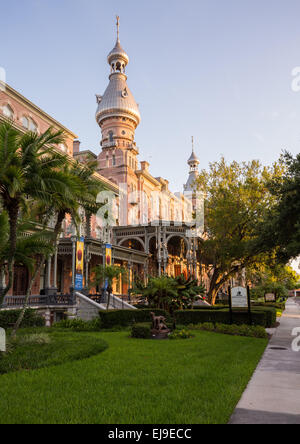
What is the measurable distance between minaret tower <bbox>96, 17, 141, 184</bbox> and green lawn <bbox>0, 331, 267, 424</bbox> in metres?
39.8

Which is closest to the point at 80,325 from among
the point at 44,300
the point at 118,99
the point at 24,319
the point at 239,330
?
the point at 24,319

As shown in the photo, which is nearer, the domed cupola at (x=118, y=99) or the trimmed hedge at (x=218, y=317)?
the trimmed hedge at (x=218, y=317)

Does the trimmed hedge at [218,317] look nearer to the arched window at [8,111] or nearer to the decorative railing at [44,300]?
the decorative railing at [44,300]

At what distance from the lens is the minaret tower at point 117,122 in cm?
4947

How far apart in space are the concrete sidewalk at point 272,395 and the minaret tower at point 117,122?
40133mm

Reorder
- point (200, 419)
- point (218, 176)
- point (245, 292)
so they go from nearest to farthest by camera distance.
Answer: point (200, 419) < point (245, 292) < point (218, 176)

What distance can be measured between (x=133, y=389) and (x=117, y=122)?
51592mm

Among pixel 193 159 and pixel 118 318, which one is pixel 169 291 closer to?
pixel 118 318

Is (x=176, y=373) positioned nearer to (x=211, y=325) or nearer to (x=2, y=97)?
(x=211, y=325)

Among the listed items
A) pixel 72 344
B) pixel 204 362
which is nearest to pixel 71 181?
pixel 72 344

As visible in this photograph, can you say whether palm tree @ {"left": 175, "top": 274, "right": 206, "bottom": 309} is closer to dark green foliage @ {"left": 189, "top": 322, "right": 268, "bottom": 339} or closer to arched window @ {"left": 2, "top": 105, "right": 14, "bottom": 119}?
dark green foliage @ {"left": 189, "top": 322, "right": 268, "bottom": 339}

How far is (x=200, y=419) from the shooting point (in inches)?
207

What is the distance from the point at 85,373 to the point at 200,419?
148 inches

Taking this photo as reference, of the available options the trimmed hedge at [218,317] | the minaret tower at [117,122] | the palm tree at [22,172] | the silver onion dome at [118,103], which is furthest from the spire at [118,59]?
the palm tree at [22,172]
